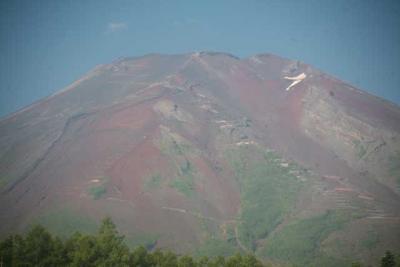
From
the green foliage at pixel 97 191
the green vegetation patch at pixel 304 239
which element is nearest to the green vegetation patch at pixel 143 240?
the green foliage at pixel 97 191

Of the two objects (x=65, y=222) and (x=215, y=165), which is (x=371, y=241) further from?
(x=65, y=222)

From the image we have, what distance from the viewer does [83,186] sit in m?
64.6

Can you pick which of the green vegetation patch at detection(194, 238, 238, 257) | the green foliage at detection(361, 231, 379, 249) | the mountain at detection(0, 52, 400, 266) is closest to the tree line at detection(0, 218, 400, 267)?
the green vegetation patch at detection(194, 238, 238, 257)

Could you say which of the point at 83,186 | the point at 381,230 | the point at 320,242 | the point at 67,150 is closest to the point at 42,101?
the point at 67,150

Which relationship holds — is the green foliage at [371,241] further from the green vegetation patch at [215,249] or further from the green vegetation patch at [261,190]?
the green vegetation patch at [215,249]

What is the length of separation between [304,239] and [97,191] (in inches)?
1331

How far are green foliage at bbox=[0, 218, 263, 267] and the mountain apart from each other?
23334 millimetres

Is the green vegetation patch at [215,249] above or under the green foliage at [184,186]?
under

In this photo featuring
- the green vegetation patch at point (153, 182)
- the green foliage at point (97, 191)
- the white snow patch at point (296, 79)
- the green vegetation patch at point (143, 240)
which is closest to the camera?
the green vegetation patch at point (143, 240)

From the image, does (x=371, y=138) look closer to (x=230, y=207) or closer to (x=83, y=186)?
(x=230, y=207)

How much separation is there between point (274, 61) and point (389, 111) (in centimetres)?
3883

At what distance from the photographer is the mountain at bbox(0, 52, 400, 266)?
189ft

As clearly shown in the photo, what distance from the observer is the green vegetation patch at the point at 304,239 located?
176 ft

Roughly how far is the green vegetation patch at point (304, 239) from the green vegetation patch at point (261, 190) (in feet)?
8.85
